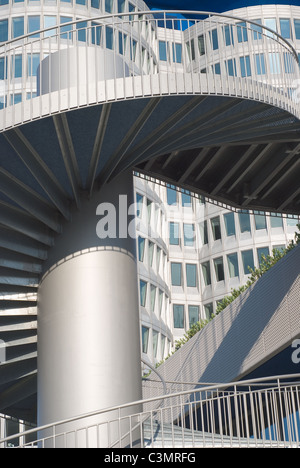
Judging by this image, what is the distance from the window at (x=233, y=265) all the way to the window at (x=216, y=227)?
1.58 m

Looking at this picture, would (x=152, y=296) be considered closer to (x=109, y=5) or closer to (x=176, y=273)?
(x=176, y=273)

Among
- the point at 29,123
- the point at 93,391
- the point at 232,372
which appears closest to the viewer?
the point at 29,123

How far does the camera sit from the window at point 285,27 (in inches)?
1700

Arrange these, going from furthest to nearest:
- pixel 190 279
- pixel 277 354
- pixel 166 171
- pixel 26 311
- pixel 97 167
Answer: pixel 190 279 < pixel 277 354 < pixel 166 171 < pixel 26 311 < pixel 97 167

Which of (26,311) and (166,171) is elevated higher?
(166,171)

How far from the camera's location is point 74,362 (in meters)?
12.3

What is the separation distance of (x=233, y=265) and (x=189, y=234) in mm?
3835

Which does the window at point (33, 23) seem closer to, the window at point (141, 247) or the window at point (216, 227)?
the window at point (141, 247)

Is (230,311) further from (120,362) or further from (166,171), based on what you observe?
(120,362)

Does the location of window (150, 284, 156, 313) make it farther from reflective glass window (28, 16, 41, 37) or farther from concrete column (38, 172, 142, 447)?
concrete column (38, 172, 142, 447)

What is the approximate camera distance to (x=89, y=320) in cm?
1243

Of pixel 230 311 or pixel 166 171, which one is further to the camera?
pixel 230 311

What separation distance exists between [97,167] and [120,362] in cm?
314

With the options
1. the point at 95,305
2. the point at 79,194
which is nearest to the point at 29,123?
the point at 79,194
